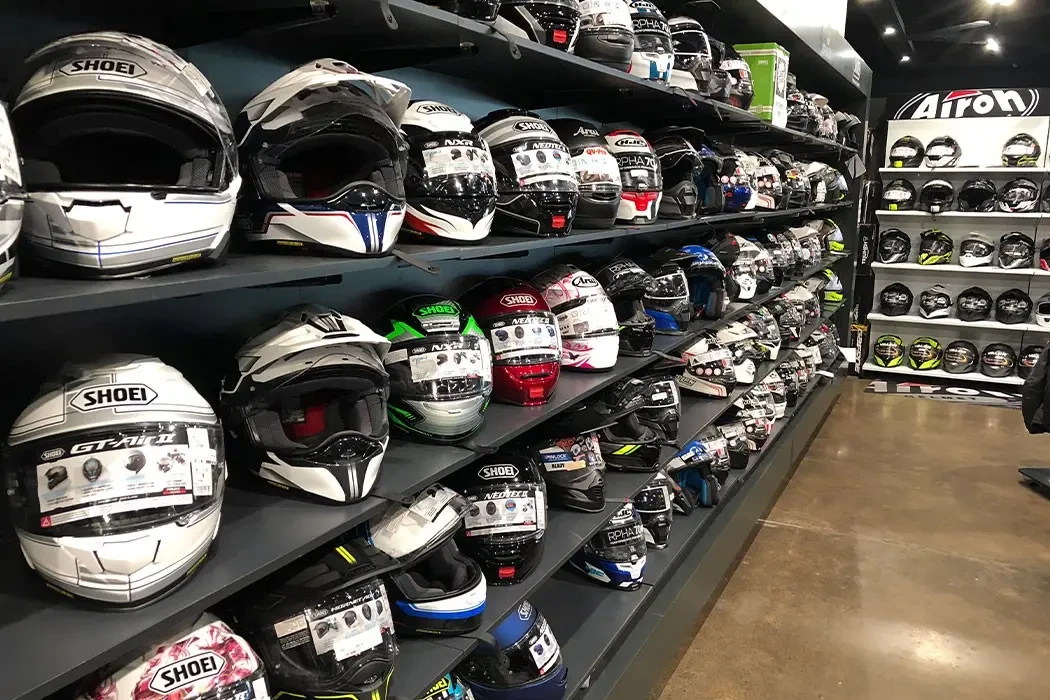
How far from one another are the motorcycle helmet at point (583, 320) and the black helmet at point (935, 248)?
577 cm

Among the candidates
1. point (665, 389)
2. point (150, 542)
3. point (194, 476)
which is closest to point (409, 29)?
point (194, 476)

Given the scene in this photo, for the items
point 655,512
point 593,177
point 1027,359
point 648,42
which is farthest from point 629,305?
point 1027,359

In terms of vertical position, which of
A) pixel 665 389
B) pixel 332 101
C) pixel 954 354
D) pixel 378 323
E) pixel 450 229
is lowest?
pixel 954 354

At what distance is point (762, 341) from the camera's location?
4.60 m

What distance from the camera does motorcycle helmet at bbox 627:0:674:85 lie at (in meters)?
2.82

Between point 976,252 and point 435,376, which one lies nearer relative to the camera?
point 435,376

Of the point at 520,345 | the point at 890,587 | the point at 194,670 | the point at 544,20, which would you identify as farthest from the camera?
the point at 890,587

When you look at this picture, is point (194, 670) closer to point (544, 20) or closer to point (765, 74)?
point (544, 20)

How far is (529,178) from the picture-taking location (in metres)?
2.27

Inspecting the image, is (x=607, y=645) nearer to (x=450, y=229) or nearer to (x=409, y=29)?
(x=450, y=229)

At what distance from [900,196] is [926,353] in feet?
4.96

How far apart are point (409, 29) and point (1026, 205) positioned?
279 inches

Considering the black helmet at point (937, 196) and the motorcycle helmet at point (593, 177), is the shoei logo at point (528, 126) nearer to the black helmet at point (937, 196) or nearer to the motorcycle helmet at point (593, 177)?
the motorcycle helmet at point (593, 177)

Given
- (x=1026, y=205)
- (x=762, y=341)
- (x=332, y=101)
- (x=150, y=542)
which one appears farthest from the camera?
(x=1026, y=205)
